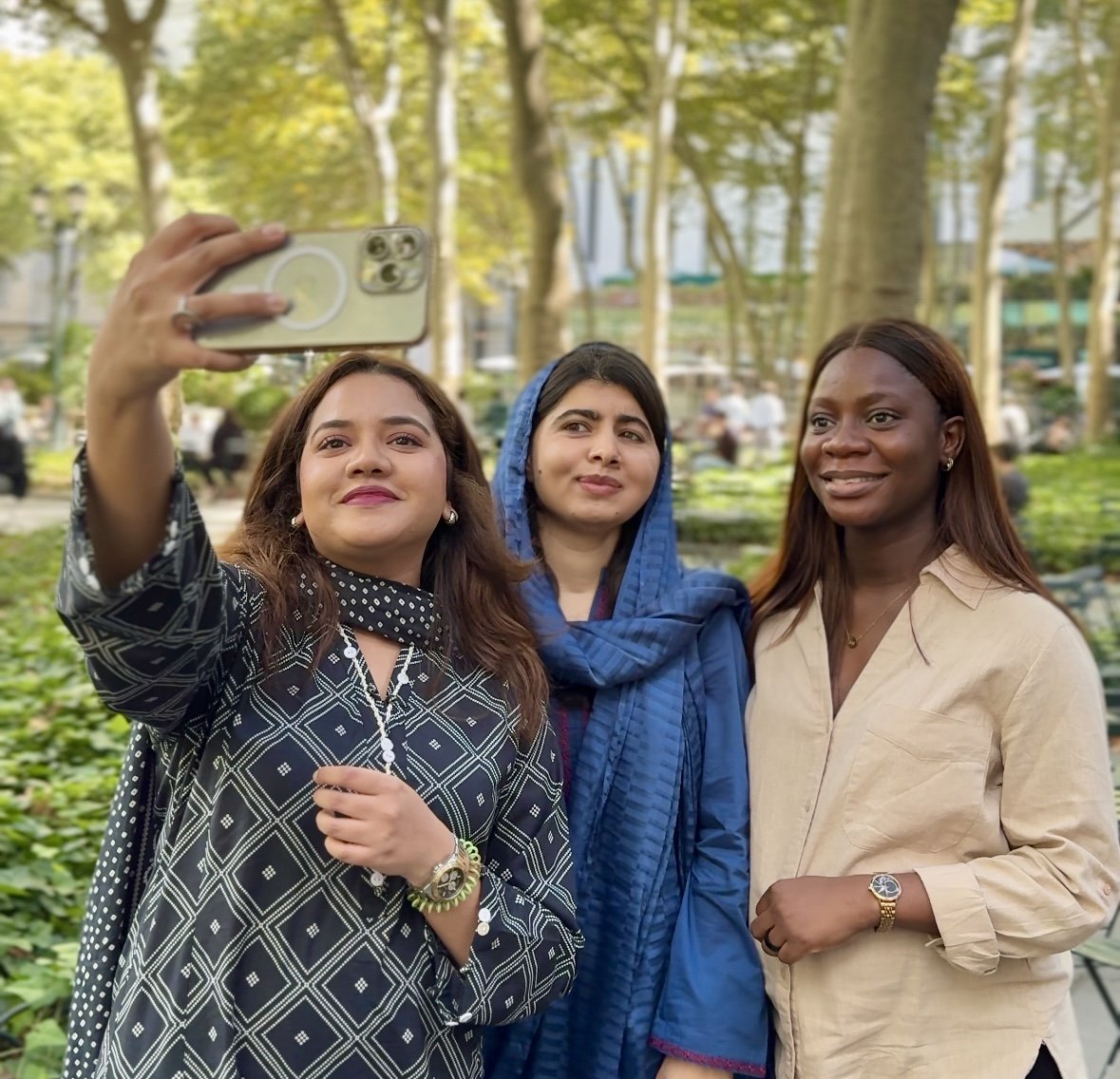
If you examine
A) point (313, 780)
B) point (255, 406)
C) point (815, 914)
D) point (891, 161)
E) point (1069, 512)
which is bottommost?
point (1069, 512)

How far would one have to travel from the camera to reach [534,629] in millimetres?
2338

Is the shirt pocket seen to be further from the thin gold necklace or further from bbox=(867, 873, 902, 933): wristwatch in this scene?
the thin gold necklace

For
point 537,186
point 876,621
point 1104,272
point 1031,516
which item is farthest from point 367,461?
point 1104,272

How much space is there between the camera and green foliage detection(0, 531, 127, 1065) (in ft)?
11.1

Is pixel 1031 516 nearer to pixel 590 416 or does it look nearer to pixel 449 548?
pixel 590 416

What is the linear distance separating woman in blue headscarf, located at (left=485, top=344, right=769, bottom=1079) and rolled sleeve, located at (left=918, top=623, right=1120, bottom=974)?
1.19 ft

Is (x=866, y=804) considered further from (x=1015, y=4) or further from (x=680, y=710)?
(x=1015, y=4)

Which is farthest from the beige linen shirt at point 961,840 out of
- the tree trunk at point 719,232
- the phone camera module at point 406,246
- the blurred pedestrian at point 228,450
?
the tree trunk at point 719,232

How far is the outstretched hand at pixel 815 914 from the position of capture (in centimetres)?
210

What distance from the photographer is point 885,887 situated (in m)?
2.12

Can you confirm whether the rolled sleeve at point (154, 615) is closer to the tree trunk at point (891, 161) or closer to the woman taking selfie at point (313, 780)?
the woman taking selfie at point (313, 780)

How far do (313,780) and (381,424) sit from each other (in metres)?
0.54

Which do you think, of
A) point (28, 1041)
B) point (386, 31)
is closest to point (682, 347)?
point (386, 31)

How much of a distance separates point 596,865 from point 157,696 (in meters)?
0.92
